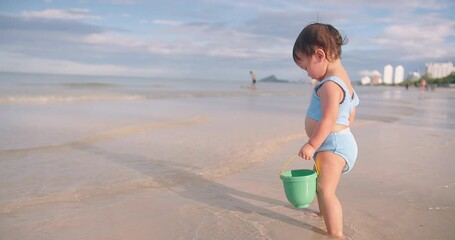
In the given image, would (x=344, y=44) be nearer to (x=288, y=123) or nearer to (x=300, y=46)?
(x=300, y=46)

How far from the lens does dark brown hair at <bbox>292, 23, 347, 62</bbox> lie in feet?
8.71

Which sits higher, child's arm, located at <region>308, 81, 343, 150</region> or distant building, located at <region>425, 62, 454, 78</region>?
child's arm, located at <region>308, 81, 343, 150</region>

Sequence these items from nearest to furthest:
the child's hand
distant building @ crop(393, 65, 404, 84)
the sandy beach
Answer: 1. the child's hand
2. the sandy beach
3. distant building @ crop(393, 65, 404, 84)

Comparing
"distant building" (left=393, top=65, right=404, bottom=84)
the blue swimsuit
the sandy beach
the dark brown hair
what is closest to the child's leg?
the blue swimsuit

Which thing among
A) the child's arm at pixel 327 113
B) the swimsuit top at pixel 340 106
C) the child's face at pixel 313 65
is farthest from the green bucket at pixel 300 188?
the child's face at pixel 313 65

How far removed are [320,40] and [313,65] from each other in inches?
7.6

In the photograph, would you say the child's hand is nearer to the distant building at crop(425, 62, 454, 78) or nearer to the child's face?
the child's face

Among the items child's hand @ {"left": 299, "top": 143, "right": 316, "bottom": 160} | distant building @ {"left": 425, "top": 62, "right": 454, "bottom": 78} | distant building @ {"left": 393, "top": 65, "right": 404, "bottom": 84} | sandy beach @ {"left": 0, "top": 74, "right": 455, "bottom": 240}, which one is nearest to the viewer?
child's hand @ {"left": 299, "top": 143, "right": 316, "bottom": 160}

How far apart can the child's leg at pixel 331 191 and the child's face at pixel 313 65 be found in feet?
1.83

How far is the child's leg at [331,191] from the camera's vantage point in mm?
2711

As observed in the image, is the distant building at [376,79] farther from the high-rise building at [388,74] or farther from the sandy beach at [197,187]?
the sandy beach at [197,187]

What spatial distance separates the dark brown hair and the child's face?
1.3 inches

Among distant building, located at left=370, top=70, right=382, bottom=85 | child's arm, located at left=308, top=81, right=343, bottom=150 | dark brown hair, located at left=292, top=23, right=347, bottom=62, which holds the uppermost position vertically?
dark brown hair, located at left=292, top=23, right=347, bottom=62

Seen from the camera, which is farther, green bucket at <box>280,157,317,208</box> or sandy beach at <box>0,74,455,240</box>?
sandy beach at <box>0,74,455,240</box>
